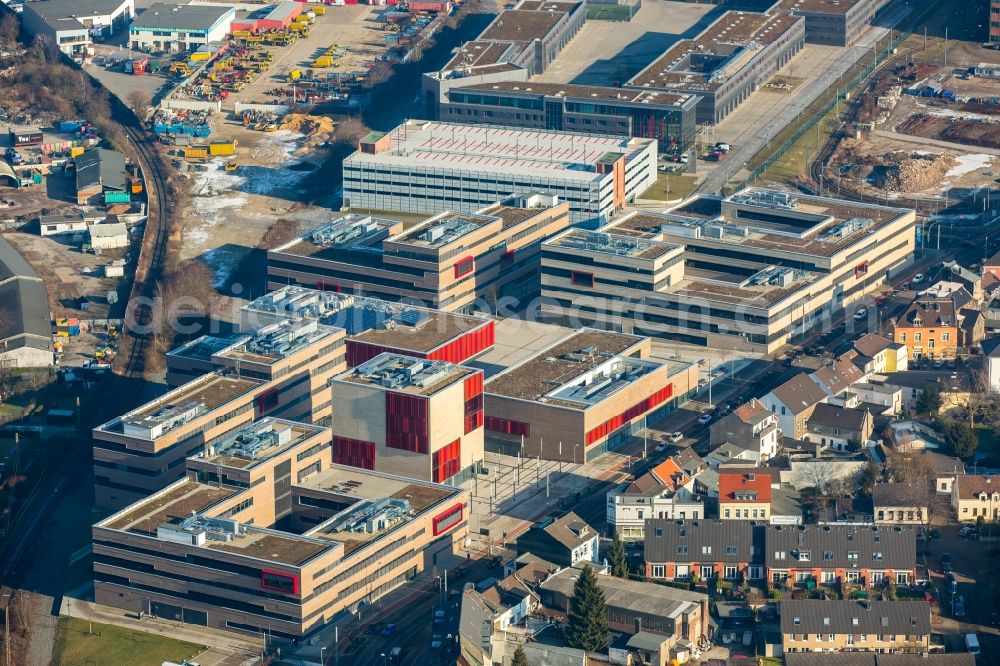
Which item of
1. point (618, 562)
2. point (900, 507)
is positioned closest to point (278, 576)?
point (618, 562)

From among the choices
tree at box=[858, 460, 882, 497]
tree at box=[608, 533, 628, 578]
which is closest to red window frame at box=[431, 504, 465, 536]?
tree at box=[608, 533, 628, 578]

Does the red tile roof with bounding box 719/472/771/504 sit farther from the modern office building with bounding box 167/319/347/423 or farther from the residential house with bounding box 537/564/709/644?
the modern office building with bounding box 167/319/347/423

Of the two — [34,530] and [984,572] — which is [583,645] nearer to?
[984,572]

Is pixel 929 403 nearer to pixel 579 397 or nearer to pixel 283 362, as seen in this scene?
pixel 579 397

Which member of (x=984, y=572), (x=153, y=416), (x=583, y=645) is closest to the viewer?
(x=583, y=645)

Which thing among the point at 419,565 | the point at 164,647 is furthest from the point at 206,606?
the point at 419,565

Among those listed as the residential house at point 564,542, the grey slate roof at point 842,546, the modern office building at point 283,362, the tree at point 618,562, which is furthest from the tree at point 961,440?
the modern office building at point 283,362
